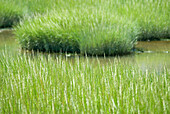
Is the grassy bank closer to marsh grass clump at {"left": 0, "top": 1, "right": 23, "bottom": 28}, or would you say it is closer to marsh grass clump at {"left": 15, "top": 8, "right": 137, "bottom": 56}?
marsh grass clump at {"left": 15, "top": 8, "right": 137, "bottom": 56}

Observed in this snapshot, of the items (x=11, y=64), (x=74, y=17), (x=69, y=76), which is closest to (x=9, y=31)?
(x=74, y=17)

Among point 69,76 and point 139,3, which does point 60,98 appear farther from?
point 139,3

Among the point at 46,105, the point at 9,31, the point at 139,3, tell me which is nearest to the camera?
the point at 46,105

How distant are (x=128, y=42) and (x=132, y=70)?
306 cm

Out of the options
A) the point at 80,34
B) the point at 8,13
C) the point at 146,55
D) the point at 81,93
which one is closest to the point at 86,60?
the point at 80,34

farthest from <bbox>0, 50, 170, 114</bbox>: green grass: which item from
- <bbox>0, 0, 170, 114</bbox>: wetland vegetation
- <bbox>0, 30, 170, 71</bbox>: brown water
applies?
<bbox>0, 30, 170, 71</bbox>: brown water

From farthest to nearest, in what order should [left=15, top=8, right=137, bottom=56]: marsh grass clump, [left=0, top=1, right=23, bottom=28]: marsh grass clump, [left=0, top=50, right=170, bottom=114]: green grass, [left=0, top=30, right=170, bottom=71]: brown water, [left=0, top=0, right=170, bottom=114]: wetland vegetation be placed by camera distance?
[left=0, top=1, right=23, bottom=28]: marsh grass clump → [left=15, top=8, right=137, bottom=56]: marsh grass clump → [left=0, top=30, right=170, bottom=71]: brown water → [left=0, top=0, right=170, bottom=114]: wetland vegetation → [left=0, top=50, right=170, bottom=114]: green grass

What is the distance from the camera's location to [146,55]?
7797 millimetres

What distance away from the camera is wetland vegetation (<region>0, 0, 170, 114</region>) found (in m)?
3.95

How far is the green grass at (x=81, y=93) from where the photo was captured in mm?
3779

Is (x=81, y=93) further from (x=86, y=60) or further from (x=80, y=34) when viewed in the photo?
(x=80, y=34)

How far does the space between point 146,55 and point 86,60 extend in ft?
5.00

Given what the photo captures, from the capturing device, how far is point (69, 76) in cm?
493

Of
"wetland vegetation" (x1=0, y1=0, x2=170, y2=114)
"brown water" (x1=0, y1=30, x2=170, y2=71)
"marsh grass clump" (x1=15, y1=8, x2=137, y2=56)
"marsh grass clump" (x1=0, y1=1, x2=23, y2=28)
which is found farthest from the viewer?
"marsh grass clump" (x1=0, y1=1, x2=23, y2=28)
